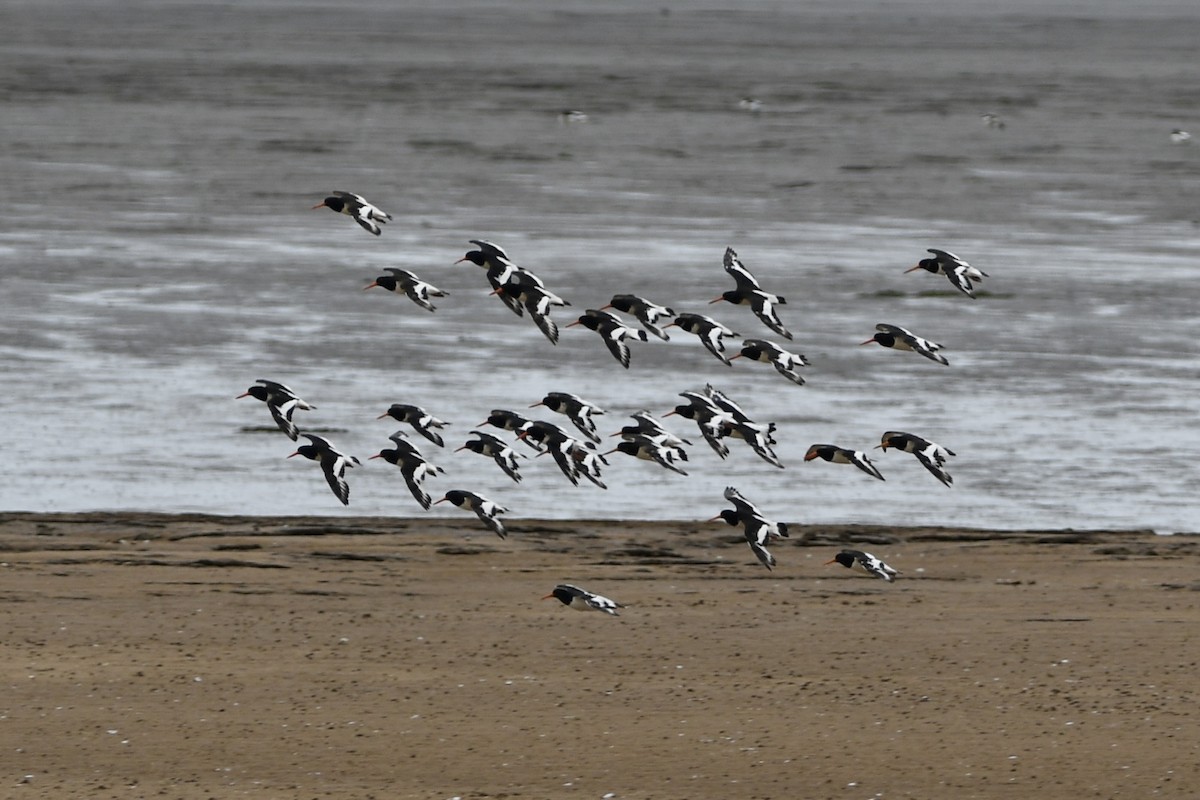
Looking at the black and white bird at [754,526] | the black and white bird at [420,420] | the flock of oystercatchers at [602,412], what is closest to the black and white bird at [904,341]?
the flock of oystercatchers at [602,412]

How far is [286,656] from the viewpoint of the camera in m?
15.6

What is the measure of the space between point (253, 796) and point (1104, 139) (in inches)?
1784

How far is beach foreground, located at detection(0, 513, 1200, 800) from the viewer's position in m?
13.4

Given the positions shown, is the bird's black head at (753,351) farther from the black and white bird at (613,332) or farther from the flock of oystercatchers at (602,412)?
the black and white bird at (613,332)

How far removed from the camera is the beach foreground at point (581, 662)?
13.4m

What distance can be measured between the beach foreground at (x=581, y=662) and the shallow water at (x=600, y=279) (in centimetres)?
153

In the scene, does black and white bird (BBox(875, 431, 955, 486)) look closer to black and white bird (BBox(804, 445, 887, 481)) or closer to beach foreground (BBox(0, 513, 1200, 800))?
black and white bird (BBox(804, 445, 887, 481))

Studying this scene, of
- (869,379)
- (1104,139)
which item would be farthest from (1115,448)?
(1104,139)

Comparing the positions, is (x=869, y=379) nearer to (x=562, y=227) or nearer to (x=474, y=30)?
(x=562, y=227)

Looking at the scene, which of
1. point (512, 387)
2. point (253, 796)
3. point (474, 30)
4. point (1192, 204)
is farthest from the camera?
point (474, 30)

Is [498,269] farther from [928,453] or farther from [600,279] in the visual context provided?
[600,279]

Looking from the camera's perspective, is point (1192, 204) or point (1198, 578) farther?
point (1192, 204)

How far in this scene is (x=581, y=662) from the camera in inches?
613

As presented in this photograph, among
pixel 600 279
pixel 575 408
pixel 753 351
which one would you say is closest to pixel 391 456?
pixel 575 408
